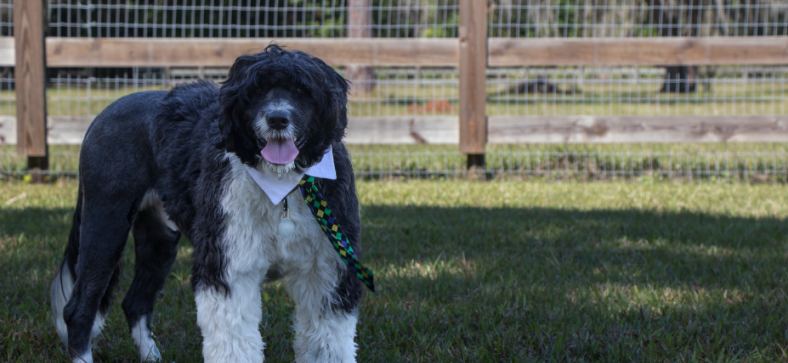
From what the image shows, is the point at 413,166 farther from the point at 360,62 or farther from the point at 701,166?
the point at 701,166

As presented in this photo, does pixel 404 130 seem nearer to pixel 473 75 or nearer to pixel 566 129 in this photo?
pixel 473 75

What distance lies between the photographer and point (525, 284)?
4035 millimetres

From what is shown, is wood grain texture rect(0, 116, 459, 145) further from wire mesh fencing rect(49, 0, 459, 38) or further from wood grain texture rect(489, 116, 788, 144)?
wire mesh fencing rect(49, 0, 459, 38)

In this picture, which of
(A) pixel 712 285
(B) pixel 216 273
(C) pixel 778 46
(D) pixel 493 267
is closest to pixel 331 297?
(B) pixel 216 273

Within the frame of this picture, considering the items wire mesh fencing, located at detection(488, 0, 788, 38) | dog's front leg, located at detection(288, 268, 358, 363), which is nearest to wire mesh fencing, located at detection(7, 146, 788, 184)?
wire mesh fencing, located at detection(488, 0, 788, 38)

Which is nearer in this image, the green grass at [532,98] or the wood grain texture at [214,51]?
the wood grain texture at [214,51]

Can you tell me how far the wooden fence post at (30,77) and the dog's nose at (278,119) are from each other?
239 inches

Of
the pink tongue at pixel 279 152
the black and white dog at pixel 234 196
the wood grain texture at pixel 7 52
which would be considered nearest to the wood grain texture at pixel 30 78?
the wood grain texture at pixel 7 52

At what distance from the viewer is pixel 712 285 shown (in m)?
3.98

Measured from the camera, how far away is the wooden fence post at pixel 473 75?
7.54 m

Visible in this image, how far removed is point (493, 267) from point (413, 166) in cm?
393

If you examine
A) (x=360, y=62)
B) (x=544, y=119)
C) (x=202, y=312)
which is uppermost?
(x=360, y=62)

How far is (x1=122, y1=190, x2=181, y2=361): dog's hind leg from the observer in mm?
3156

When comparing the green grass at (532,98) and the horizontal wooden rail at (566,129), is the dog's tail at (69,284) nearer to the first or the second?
the horizontal wooden rail at (566,129)
